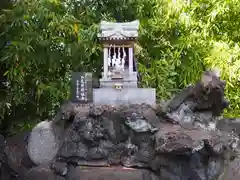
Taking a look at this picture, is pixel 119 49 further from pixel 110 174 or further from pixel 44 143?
pixel 110 174

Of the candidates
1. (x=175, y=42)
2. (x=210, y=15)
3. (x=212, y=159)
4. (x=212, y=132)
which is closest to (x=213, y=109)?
(x=212, y=132)

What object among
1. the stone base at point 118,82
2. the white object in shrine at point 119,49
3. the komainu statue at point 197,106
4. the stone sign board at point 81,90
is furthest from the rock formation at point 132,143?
the white object in shrine at point 119,49

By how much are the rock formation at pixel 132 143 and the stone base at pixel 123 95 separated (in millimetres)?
357

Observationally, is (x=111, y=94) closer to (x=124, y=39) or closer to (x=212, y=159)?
(x=124, y=39)

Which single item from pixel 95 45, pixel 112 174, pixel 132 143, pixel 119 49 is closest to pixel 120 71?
pixel 119 49

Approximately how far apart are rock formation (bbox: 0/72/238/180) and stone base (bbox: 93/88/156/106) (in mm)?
357

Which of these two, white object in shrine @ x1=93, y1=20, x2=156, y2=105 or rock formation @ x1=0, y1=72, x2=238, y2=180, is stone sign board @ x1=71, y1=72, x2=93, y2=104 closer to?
white object in shrine @ x1=93, y1=20, x2=156, y2=105

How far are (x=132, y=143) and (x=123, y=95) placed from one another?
847 mm

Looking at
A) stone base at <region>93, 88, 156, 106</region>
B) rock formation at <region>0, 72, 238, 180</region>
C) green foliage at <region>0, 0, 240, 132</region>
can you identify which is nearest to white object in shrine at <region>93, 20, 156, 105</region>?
stone base at <region>93, 88, 156, 106</region>

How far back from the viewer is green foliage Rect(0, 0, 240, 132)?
586 centimetres

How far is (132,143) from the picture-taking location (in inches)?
164

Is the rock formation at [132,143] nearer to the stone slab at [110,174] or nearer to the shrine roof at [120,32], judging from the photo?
the stone slab at [110,174]

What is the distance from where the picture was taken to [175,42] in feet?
23.6

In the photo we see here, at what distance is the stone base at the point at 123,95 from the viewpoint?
4.76m
